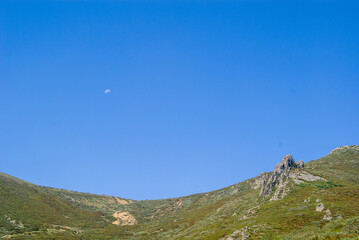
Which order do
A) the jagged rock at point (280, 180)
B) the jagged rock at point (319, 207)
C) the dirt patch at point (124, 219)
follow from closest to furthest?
the jagged rock at point (319, 207) < the jagged rock at point (280, 180) < the dirt patch at point (124, 219)

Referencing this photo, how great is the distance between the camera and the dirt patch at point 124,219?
6281 inches

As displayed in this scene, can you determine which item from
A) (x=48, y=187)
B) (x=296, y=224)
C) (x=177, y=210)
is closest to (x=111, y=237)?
(x=177, y=210)

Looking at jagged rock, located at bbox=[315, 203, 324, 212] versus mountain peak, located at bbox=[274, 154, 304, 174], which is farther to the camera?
mountain peak, located at bbox=[274, 154, 304, 174]

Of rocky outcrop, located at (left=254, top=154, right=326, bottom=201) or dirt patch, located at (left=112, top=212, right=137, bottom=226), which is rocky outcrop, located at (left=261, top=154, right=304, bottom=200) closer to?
rocky outcrop, located at (left=254, top=154, right=326, bottom=201)

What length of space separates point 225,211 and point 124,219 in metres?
73.9

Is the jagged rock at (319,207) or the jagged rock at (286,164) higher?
the jagged rock at (286,164)

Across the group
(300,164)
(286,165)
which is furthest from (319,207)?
(300,164)

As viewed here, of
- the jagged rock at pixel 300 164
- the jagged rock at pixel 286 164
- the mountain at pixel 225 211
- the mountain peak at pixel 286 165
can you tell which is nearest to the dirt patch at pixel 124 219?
the mountain at pixel 225 211

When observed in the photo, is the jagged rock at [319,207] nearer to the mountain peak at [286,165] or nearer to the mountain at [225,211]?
the mountain at [225,211]

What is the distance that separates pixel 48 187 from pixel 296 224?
174011mm

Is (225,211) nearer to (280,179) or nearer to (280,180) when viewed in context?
(280,180)

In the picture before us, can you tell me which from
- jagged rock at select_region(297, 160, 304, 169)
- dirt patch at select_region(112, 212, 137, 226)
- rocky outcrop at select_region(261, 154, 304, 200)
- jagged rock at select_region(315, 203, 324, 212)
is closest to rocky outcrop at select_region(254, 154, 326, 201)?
rocky outcrop at select_region(261, 154, 304, 200)

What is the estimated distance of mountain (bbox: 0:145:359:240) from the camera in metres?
67.4

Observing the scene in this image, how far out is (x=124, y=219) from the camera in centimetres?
16550
